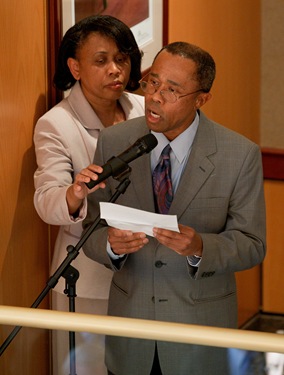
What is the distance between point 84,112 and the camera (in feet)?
10.0

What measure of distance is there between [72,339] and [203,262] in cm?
46

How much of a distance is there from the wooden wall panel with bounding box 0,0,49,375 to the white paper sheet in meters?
0.71

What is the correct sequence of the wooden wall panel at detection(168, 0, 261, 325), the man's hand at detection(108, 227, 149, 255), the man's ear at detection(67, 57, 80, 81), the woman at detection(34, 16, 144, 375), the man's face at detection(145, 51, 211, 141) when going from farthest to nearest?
the wooden wall panel at detection(168, 0, 261, 325) → the man's ear at detection(67, 57, 80, 81) → the woman at detection(34, 16, 144, 375) → the man's face at detection(145, 51, 211, 141) → the man's hand at detection(108, 227, 149, 255)

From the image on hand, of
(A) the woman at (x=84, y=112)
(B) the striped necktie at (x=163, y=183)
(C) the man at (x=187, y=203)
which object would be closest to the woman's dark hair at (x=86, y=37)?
(A) the woman at (x=84, y=112)

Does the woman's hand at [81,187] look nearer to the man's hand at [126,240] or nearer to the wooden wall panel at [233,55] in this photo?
the man's hand at [126,240]

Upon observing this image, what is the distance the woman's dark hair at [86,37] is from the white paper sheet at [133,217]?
838mm

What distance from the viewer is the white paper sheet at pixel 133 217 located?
7.63 feet

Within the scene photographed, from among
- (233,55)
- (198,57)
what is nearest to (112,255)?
(198,57)

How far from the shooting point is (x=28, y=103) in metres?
3.12

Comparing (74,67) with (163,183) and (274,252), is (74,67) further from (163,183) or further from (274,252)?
(274,252)

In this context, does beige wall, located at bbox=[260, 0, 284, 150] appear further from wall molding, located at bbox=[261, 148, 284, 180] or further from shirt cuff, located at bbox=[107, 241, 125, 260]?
shirt cuff, located at bbox=[107, 241, 125, 260]

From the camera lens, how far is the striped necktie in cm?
268

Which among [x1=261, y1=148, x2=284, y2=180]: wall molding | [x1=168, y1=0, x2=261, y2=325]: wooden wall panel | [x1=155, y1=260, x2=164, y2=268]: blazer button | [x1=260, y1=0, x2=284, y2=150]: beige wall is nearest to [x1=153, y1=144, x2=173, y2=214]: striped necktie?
[x1=155, y1=260, x2=164, y2=268]: blazer button

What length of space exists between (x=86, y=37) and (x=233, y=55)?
5.27 feet
